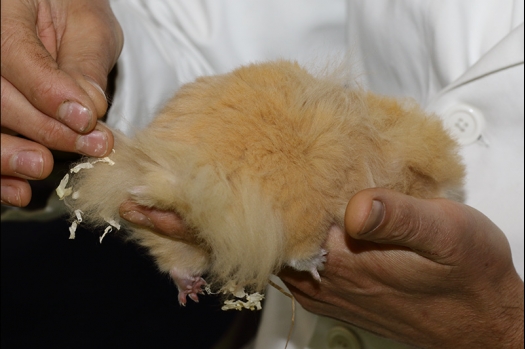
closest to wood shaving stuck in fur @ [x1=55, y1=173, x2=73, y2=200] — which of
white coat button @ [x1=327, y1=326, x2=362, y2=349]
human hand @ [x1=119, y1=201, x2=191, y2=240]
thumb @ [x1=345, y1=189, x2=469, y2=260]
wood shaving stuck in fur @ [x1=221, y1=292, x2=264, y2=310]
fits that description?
human hand @ [x1=119, y1=201, x2=191, y2=240]

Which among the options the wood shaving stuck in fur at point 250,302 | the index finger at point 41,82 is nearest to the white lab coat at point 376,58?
the index finger at point 41,82

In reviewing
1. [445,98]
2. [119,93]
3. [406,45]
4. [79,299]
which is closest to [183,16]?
[119,93]

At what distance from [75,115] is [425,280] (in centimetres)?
67

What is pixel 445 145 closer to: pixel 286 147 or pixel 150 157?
pixel 286 147

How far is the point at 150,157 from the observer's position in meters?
0.68

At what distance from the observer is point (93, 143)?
0.72m

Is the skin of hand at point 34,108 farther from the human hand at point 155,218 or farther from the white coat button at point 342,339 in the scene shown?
the white coat button at point 342,339

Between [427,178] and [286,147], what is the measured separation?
34 cm

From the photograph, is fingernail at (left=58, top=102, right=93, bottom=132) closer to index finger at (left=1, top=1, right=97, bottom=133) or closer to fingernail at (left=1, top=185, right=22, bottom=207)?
index finger at (left=1, top=1, right=97, bottom=133)

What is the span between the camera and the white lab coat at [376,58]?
1.00 meters

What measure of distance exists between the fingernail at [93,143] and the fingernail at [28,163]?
0.22 feet

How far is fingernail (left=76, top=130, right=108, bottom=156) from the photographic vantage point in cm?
72

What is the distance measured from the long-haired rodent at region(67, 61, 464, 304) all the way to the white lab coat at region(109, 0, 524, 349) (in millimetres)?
130

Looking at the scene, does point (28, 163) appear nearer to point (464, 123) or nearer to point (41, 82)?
point (41, 82)
